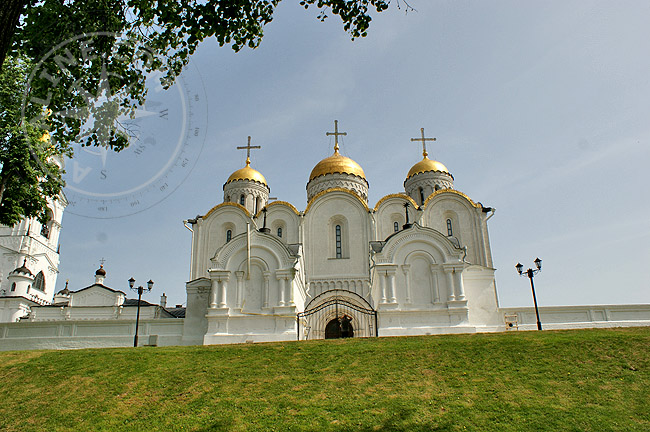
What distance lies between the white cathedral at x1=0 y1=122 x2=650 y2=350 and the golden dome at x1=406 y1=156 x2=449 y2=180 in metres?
4.69

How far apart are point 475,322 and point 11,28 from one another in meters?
20.1

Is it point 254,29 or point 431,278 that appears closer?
point 254,29

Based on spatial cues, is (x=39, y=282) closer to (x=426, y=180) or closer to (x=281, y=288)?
(x=281, y=288)

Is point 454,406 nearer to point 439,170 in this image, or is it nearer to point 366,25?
point 366,25

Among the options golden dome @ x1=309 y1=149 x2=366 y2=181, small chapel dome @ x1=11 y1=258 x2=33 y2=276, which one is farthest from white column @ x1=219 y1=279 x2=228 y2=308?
small chapel dome @ x1=11 y1=258 x2=33 y2=276

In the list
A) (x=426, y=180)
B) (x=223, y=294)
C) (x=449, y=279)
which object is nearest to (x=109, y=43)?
(x=223, y=294)

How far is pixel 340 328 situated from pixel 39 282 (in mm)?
23694

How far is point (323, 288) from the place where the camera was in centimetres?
2533

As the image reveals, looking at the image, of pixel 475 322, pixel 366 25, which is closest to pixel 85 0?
pixel 366 25

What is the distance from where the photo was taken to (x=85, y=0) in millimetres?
9219

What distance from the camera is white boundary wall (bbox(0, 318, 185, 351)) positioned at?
1919 centimetres

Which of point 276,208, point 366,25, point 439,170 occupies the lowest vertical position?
point 366,25

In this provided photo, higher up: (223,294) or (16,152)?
(16,152)

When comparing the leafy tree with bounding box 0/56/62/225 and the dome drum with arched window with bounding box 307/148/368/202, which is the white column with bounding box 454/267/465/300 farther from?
the leafy tree with bounding box 0/56/62/225
